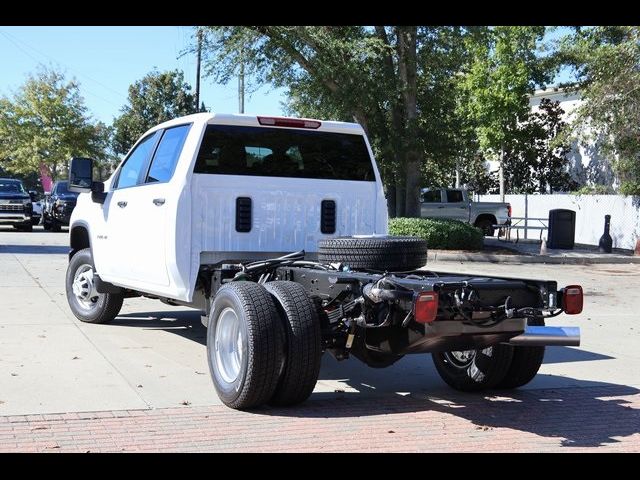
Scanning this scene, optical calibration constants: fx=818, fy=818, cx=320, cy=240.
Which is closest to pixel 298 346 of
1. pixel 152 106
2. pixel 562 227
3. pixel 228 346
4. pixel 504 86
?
pixel 228 346

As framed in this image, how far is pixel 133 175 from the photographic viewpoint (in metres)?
8.30

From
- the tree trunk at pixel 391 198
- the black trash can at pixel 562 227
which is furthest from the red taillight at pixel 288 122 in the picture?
the black trash can at pixel 562 227

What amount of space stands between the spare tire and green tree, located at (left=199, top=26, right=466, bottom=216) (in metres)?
14.7

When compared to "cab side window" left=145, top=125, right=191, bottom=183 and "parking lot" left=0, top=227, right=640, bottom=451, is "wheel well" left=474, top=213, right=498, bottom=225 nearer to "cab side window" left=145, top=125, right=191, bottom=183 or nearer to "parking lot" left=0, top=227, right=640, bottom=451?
"parking lot" left=0, top=227, right=640, bottom=451

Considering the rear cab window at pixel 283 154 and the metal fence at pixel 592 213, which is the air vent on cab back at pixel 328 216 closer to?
the rear cab window at pixel 283 154

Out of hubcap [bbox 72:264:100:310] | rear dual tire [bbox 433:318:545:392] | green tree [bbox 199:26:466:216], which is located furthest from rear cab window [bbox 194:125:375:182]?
green tree [bbox 199:26:466:216]

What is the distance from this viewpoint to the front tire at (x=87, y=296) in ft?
30.2

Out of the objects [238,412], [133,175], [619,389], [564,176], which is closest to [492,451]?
[238,412]

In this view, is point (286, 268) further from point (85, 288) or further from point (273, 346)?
point (85, 288)

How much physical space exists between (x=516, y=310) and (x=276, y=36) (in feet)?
54.1

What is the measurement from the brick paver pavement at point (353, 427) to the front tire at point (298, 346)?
0.18 meters

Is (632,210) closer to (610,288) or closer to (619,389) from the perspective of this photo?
(610,288)

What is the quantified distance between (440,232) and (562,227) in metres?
5.37

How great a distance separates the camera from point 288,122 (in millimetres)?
7508
